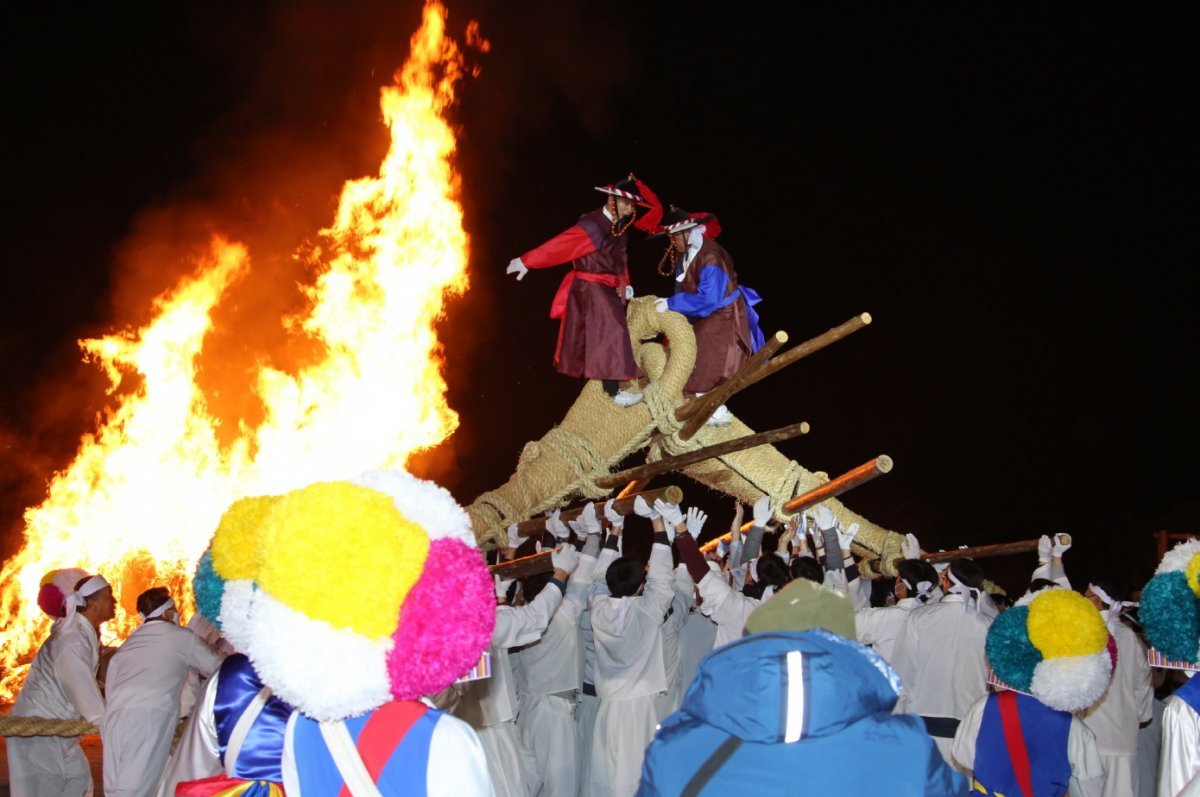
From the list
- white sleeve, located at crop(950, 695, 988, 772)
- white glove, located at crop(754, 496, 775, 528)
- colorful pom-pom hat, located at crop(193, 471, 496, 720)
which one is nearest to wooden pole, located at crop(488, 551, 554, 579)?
→ white glove, located at crop(754, 496, 775, 528)

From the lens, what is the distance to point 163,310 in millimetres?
10562

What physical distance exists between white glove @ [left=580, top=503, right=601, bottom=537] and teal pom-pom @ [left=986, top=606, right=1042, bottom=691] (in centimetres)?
346

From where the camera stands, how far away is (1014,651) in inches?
137

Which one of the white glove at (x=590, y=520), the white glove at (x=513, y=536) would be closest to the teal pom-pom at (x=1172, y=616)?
the white glove at (x=590, y=520)

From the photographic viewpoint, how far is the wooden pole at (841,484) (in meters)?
5.81

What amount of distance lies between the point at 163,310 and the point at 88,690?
607 centimetres

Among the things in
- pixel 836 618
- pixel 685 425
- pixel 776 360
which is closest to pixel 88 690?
pixel 685 425

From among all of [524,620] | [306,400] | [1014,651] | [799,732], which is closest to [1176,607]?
[1014,651]

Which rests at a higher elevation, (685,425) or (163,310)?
(163,310)

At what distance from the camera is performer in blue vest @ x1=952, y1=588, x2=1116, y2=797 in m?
3.34

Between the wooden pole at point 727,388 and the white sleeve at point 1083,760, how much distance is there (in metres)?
2.55

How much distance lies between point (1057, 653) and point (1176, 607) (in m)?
0.40

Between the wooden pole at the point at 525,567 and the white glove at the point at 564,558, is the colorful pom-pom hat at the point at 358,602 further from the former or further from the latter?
the wooden pole at the point at 525,567

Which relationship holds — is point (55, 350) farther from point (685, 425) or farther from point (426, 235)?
point (685, 425)
